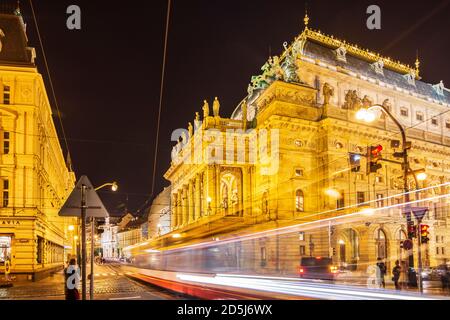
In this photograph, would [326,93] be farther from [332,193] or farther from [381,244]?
[381,244]

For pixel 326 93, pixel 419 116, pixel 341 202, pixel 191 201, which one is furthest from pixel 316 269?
pixel 191 201

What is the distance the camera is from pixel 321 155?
52.5 metres

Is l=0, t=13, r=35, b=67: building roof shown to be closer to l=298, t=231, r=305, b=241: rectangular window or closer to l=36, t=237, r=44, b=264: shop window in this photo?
l=36, t=237, r=44, b=264: shop window

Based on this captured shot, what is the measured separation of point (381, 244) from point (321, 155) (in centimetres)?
1212

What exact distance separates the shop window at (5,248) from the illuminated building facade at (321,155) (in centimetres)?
1925

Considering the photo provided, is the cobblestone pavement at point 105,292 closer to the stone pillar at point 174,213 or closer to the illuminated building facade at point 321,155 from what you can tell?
the illuminated building facade at point 321,155

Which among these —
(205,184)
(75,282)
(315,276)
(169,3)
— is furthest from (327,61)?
(75,282)

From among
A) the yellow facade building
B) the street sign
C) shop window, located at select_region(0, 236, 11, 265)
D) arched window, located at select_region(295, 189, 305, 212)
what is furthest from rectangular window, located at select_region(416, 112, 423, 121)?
the street sign

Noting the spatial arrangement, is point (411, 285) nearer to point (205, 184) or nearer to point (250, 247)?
point (250, 247)

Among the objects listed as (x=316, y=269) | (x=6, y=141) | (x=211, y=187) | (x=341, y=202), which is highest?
(x=6, y=141)

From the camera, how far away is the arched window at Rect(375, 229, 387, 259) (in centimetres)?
5228

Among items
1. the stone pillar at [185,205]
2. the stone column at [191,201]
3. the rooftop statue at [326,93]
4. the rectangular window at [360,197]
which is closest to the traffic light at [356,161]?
the rooftop statue at [326,93]

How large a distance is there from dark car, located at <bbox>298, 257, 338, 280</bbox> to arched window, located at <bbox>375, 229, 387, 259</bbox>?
25359mm
